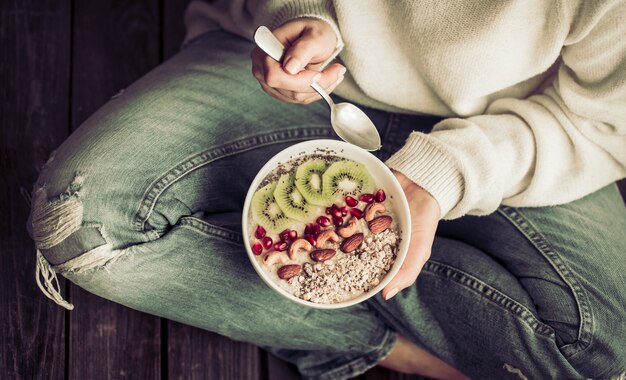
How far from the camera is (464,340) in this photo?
109cm

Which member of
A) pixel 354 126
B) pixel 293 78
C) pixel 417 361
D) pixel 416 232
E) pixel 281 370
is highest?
pixel 293 78

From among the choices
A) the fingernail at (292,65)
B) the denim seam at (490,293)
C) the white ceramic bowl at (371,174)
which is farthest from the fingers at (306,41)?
the denim seam at (490,293)

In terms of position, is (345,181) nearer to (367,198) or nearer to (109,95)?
(367,198)

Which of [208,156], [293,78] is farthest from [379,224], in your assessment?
[208,156]

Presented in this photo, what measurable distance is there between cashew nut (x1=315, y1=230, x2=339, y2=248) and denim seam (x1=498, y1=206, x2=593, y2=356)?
382 millimetres

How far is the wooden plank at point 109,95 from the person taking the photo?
1.27 metres

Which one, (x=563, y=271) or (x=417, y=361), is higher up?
(x=563, y=271)

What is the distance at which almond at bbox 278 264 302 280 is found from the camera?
861mm

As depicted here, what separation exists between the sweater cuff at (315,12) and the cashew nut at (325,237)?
29cm

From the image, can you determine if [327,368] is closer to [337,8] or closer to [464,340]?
[464,340]

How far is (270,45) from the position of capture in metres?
0.87

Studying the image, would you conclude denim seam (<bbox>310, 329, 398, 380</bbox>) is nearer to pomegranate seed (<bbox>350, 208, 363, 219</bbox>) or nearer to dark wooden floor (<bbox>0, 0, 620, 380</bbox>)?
dark wooden floor (<bbox>0, 0, 620, 380</bbox>)

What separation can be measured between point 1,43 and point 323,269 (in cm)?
106

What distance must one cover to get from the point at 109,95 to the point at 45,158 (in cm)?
21
